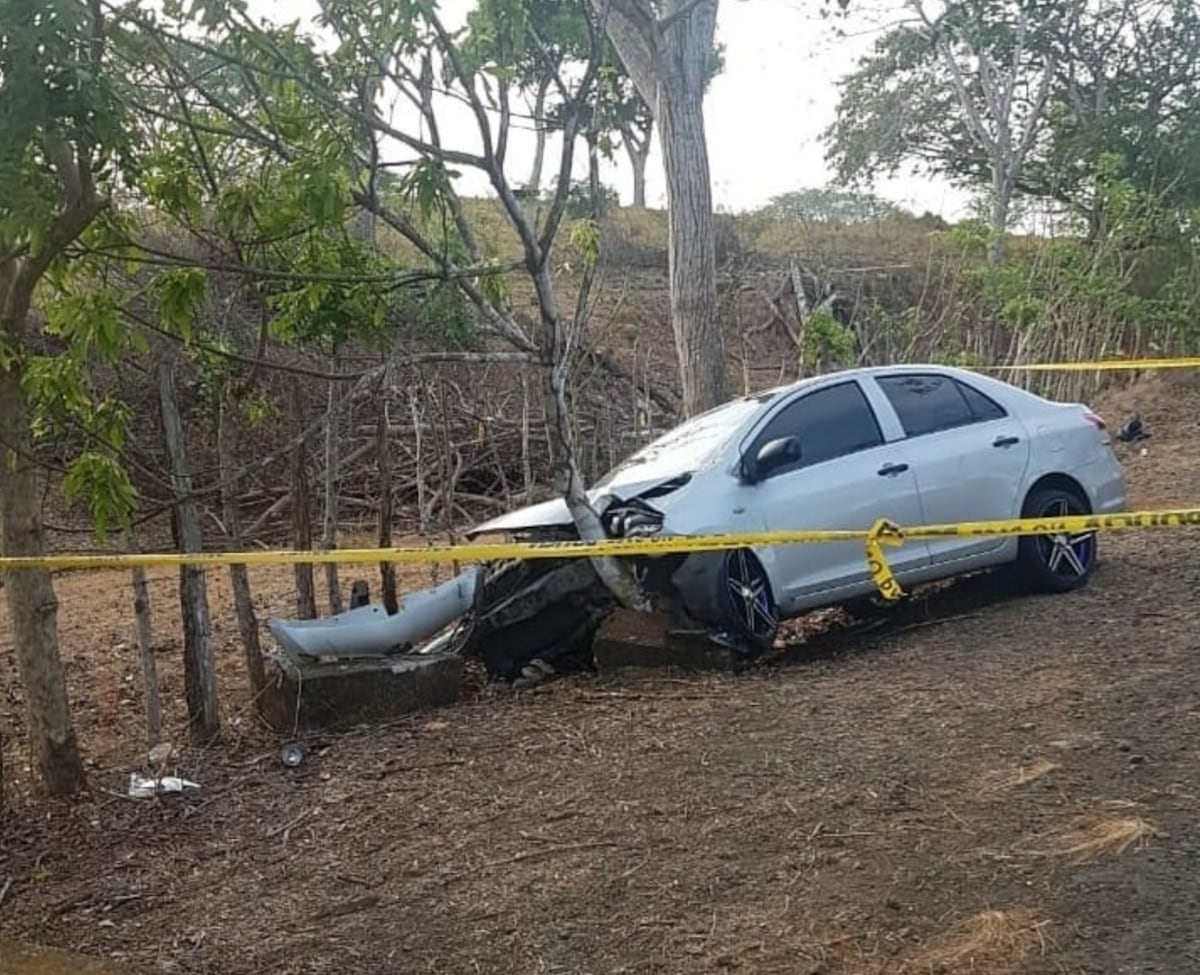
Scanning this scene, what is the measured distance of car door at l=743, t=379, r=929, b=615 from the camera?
26.0 ft

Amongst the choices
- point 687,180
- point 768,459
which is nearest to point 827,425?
point 768,459

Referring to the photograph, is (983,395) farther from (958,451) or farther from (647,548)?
(647,548)

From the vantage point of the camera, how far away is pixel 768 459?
7.94 metres

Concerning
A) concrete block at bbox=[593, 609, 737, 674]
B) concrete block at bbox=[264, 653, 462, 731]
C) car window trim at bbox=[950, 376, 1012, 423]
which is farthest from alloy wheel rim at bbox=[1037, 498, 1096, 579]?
concrete block at bbox=[264, 653, 462, 731]

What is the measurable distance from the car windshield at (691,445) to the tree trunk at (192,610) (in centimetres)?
260

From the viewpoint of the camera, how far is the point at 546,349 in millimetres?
7789

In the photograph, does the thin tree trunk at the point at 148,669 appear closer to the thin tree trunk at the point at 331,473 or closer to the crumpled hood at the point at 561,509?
the thin tree trunk at the point at 331,473

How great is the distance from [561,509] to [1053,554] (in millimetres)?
3118

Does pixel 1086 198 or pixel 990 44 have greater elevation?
pixel 990 44

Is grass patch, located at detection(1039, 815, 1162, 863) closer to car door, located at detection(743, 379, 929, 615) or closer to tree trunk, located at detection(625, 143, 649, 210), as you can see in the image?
car door, located at detection(743, 379, 929, 615)

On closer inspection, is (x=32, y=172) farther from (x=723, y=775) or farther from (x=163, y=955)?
(x=723, y=775)

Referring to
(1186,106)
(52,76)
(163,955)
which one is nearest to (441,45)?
(52,76)

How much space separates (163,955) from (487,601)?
371 cm

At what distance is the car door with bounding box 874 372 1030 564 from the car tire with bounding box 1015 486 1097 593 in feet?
0.64
